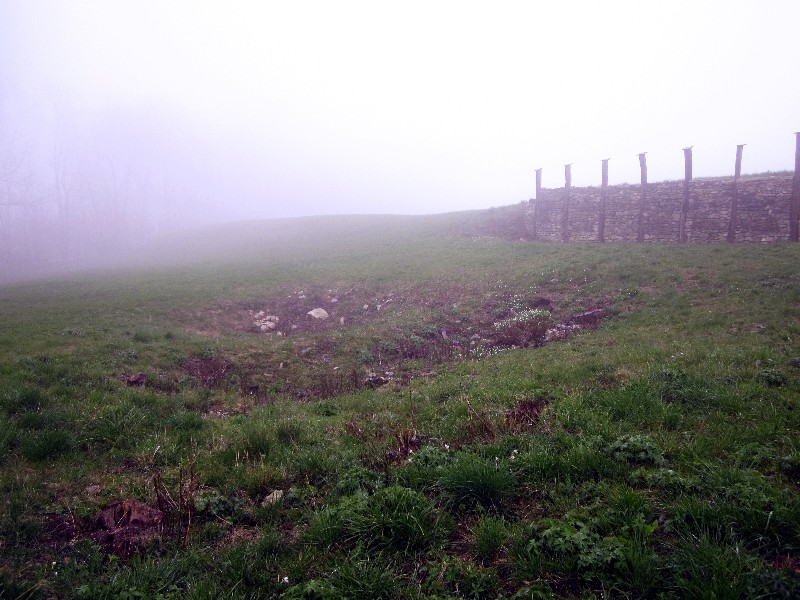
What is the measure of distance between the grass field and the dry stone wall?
12.0m

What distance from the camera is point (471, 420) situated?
22.5 feet

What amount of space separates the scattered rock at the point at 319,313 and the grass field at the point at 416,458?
512 cm

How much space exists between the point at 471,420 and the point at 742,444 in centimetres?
339

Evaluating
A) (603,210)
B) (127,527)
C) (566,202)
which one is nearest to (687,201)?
(603,210)

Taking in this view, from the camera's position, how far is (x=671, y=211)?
1079 inches

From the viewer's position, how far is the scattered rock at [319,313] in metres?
21.2

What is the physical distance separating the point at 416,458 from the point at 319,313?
16547mm

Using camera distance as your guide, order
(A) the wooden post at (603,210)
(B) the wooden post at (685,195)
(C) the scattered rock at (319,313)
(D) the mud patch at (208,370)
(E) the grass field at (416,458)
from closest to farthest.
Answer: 1. (E) the grass field at (416,458)
2. (D) the mud patch at (208,370)
3. (C) the scattered rock at (319,313)
4. (B) the wooden post at (685,195)
5. (A) the wooden post at (603,210)

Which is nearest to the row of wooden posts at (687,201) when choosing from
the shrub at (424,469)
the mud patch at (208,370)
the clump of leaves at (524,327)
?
the clump of leaves at (524,327)

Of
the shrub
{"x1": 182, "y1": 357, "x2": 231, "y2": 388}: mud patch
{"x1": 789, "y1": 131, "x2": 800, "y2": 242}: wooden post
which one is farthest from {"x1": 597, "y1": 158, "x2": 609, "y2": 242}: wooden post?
the shrub

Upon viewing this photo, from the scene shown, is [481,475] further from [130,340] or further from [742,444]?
[130,340]

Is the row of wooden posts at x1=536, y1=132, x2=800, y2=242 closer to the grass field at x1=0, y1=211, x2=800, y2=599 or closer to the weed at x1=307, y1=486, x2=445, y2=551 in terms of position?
the grass field at x1=0, y1=211, x2=800, y2=599

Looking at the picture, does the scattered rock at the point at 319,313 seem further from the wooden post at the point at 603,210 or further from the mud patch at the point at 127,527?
the wooden post at the point at 603,210

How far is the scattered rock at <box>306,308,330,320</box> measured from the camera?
2123cm
